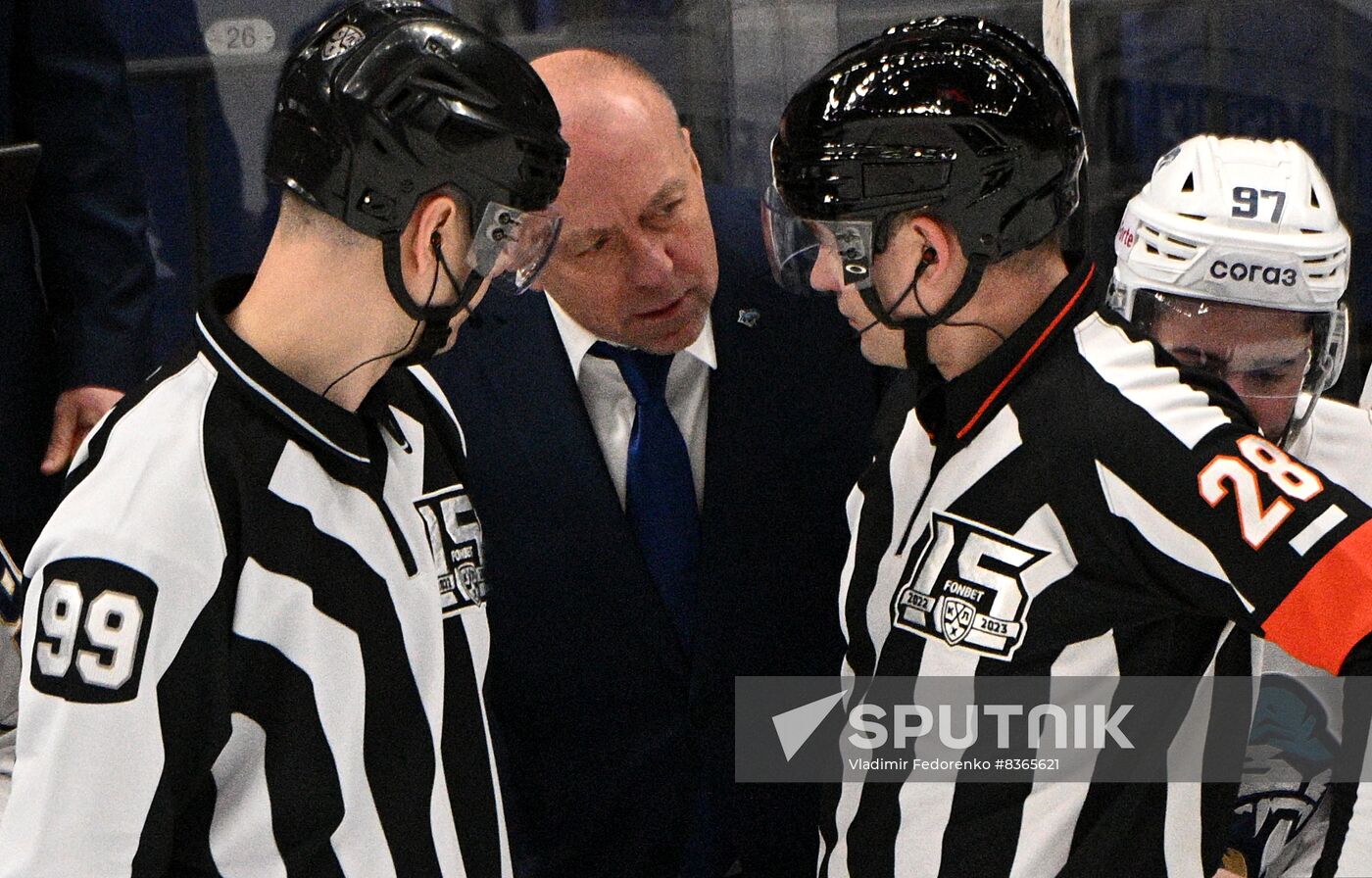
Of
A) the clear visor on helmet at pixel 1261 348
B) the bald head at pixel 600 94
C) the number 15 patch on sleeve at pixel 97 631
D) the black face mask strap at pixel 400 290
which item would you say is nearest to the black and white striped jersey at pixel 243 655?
the number 15 patch on sleeve at pixel 97 631

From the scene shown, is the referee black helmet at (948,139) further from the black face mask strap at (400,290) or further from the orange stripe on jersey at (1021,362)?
the black face mask strap at (400,290)

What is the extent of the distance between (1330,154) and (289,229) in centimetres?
197

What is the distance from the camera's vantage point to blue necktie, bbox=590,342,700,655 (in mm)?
2004

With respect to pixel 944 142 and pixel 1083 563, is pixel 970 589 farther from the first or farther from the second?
pixel 944 142

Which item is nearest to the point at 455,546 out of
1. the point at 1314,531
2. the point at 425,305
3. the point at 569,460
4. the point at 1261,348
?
the point at 425,305

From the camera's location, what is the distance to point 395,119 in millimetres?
1345

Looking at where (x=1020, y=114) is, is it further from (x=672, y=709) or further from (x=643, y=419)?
(x=672, y=709)

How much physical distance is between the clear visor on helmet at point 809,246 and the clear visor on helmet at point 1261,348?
504 mm

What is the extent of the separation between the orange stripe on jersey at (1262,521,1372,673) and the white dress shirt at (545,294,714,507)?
88 cm

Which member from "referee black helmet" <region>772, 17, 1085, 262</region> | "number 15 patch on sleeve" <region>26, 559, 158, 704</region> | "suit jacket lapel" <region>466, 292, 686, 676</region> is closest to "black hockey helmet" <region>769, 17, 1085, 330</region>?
"referee black helmet" <region>772, 17, 1085, 262</region>

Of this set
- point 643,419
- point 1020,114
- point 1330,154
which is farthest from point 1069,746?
point 1330,154

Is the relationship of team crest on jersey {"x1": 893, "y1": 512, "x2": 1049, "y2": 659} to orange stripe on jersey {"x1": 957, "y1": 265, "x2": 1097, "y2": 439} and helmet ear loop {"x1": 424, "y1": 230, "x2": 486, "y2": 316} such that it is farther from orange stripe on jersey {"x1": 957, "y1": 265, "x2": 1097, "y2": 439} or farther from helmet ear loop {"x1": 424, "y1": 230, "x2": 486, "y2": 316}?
helmet ear loop {"x1": 424, "y1": 230, "x2": 486, "y2": 316}

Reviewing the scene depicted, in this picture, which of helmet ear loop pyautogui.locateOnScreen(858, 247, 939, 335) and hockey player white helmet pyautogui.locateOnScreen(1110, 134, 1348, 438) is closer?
helmet ear loop pyautogui.locateOnScreen(858, 247, 939, 335)

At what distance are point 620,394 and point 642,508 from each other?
0.48 ft
